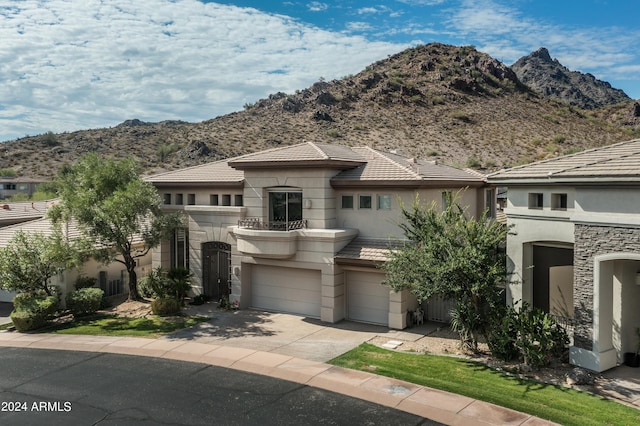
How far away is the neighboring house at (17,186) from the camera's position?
202 ft

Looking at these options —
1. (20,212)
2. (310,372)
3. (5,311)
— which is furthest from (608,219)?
(20,212)

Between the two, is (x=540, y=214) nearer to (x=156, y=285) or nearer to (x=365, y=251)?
(x=365, y=251)

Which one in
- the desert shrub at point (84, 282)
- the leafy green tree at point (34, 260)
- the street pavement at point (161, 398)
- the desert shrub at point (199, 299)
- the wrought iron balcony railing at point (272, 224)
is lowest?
the street pavement at point (161, 398)

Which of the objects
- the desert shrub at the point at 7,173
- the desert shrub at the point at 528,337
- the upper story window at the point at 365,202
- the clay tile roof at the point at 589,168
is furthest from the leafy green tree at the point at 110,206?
the desert shrub at the point at 7,173

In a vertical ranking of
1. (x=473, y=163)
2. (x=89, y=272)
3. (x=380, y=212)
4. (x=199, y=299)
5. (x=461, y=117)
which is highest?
(x=461, y=117)

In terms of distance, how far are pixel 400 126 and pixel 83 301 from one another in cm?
4761

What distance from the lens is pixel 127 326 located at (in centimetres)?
2127

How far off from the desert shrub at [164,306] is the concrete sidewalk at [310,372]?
3.35 metres

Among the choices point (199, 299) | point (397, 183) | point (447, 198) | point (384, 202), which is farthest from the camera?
point (199, 299)

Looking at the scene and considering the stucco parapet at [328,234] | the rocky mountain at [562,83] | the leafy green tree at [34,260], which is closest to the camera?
the stucco parapet at [328,234]

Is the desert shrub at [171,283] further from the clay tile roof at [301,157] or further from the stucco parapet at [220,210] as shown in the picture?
the clay tile roof at [301,157]

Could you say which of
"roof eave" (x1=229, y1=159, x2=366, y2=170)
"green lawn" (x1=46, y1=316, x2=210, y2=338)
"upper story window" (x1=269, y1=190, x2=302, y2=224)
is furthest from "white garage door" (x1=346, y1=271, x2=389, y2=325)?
"green lawn" (x1=46, y1=316, x2=210, y2=338)

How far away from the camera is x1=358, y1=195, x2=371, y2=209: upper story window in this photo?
2153 centimetres

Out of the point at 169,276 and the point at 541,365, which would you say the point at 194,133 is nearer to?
the point at 169,276
